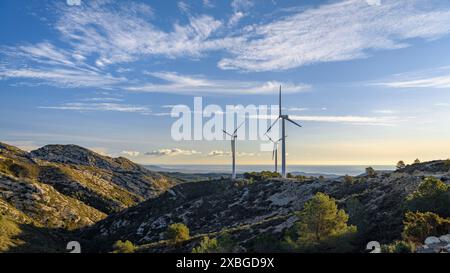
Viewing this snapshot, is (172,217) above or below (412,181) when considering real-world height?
below

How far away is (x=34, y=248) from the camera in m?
107

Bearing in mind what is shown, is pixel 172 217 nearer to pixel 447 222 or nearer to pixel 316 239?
pixel 316 239

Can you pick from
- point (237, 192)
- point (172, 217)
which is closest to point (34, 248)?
point (172, 217)

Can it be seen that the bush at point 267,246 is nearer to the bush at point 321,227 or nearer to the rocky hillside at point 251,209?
the rocky hillside at point 251,209

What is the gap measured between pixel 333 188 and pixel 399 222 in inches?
2391

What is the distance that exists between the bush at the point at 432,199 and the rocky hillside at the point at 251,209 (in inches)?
106

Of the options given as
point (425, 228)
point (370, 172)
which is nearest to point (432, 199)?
point (425, 228)

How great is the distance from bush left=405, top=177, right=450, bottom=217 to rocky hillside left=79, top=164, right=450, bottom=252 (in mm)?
2703

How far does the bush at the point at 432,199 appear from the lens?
4091 centimetres

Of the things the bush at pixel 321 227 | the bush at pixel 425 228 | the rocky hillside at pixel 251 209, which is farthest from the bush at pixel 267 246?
the bush at pixel 425 228

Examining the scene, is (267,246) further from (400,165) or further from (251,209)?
(400,165)

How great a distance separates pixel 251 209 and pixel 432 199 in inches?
2767

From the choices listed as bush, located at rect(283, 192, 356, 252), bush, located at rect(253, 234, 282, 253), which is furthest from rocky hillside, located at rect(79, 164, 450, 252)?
bush, located at rect(283, 192, 356, 252)

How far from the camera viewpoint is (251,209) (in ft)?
357
